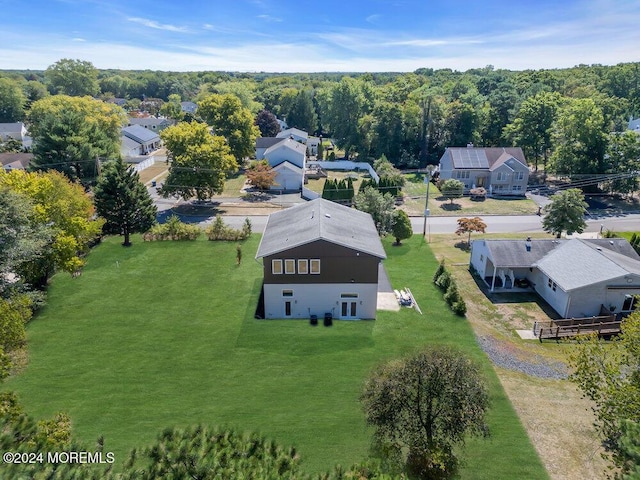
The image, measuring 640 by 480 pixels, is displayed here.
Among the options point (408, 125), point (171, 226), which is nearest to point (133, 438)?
point (171, 226)

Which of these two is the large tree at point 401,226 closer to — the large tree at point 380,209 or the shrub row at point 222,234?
the large tree at point 380,209

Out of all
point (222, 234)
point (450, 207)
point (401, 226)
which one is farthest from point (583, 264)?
point (222, 234)

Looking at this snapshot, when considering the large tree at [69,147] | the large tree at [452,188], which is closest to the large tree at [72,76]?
the large tree at [69,147]

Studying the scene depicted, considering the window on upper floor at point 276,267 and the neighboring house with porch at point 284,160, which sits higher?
the neighboring house with porch at point 284,160

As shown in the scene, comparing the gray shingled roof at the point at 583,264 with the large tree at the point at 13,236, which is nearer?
the large tree at the point at 13,236

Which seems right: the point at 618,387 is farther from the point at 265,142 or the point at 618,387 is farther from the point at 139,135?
the point at 139,135

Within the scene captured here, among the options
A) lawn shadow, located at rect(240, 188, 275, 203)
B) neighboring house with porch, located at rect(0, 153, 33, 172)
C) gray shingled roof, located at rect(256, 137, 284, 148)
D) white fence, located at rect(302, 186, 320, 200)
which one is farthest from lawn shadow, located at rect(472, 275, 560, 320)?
neighboring house with porch, located at rect(0, 153, 33, 172)
